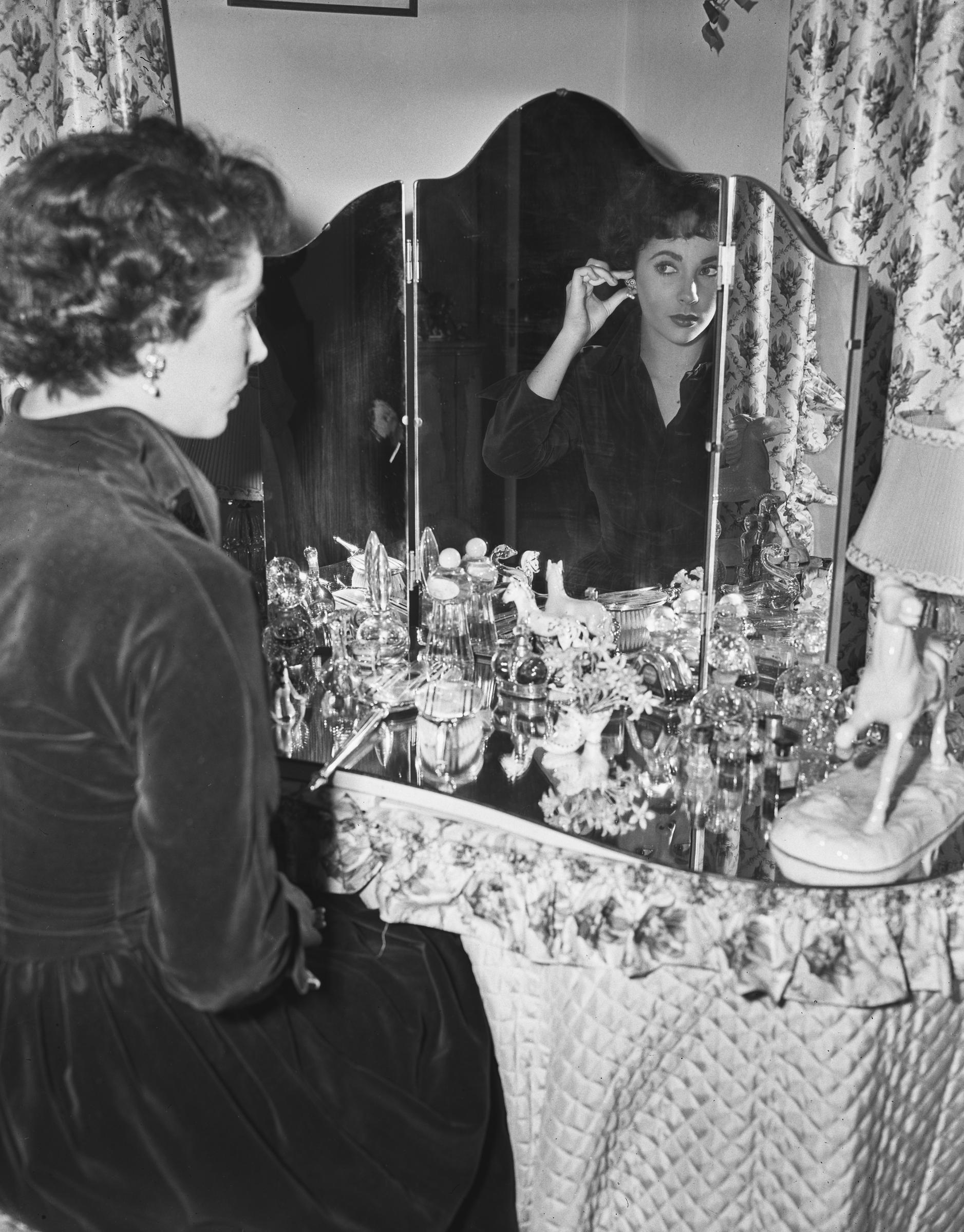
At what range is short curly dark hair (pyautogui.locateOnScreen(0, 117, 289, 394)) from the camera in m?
1.17

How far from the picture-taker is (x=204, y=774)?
3.77ft

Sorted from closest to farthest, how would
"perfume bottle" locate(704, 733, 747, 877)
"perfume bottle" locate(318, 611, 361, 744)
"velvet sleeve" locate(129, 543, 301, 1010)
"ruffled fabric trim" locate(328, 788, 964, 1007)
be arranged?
1. "velvet sleeve" locate(129, 543, 301, 1010)
2. "ruffled fabric trim" locate(328, 788, 964, 1007)
3. "perfume bottle" locate(704, 733, 747, 877)
4. "perfume bottle" locate(318, 611, 361, 744)

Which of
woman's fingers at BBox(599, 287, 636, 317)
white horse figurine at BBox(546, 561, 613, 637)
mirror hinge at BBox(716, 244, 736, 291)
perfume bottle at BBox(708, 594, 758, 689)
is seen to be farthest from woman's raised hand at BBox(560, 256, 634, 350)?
perfume bottle at BBox(708, 594, 758, 689)

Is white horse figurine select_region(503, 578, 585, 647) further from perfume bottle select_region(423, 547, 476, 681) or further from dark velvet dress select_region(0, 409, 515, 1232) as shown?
dark velvet dress select_region(0, 409, 515, 1232)

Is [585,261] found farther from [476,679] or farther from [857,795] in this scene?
[857,795]

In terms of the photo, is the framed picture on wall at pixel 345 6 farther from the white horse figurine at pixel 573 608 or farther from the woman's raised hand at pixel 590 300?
the white horse figurine at pixel 573 608

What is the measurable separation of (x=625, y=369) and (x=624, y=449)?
136 millimetres

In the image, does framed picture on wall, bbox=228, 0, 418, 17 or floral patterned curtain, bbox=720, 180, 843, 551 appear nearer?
A: floral patterned curtain, bbox=720, 180, 843, 551

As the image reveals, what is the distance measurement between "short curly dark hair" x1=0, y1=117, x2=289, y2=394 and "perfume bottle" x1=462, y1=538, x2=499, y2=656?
102 cm

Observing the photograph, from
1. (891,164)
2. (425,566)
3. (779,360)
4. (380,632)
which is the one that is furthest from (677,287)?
(380,632)

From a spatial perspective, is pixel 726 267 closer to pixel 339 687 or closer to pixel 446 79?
pixel 339 687

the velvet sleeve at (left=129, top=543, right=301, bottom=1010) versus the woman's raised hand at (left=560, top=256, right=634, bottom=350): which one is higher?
the woman's raised hand at (left=560, top=256, right=634, bottom=350)

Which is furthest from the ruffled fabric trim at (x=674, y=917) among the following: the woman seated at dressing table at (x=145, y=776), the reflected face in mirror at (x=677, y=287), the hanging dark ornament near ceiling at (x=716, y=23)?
the hanging dark ornament near ceiling at (x=716, y=23)

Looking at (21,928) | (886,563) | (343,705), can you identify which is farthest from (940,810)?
(21,928)
